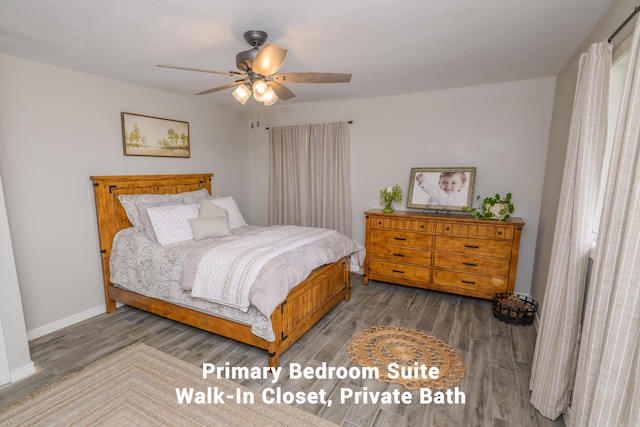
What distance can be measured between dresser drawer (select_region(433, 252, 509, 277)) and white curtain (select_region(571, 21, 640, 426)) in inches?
80.0

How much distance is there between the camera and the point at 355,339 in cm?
269

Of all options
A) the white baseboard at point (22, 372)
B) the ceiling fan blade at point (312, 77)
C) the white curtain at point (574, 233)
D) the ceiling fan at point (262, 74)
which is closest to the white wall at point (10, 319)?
the white baseboard at point (22, 372)

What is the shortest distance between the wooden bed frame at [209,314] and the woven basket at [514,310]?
156cm

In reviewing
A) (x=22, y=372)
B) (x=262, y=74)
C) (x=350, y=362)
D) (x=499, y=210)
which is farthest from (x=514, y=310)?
(x=22, y=372)

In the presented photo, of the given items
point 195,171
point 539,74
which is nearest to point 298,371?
point 195,171

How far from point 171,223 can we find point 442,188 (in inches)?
125

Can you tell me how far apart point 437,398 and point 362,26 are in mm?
2562

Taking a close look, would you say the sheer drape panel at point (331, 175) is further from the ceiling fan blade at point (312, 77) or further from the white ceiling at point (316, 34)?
the ceiling fan blade at point (312, 77)

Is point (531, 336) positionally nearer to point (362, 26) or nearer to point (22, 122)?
point (362, 26)

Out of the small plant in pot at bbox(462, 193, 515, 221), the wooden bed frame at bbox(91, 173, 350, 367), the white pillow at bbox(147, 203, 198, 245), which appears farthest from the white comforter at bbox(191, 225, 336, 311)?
the small plant in pot at bbox(462, 193, 515, 221)

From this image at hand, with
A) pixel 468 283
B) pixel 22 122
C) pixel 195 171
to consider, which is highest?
pixel 22 122

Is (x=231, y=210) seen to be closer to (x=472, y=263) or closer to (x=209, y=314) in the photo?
(x=209, y=314)

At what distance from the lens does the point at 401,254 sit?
3764 millimetres

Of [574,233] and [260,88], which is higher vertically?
[260,88]
